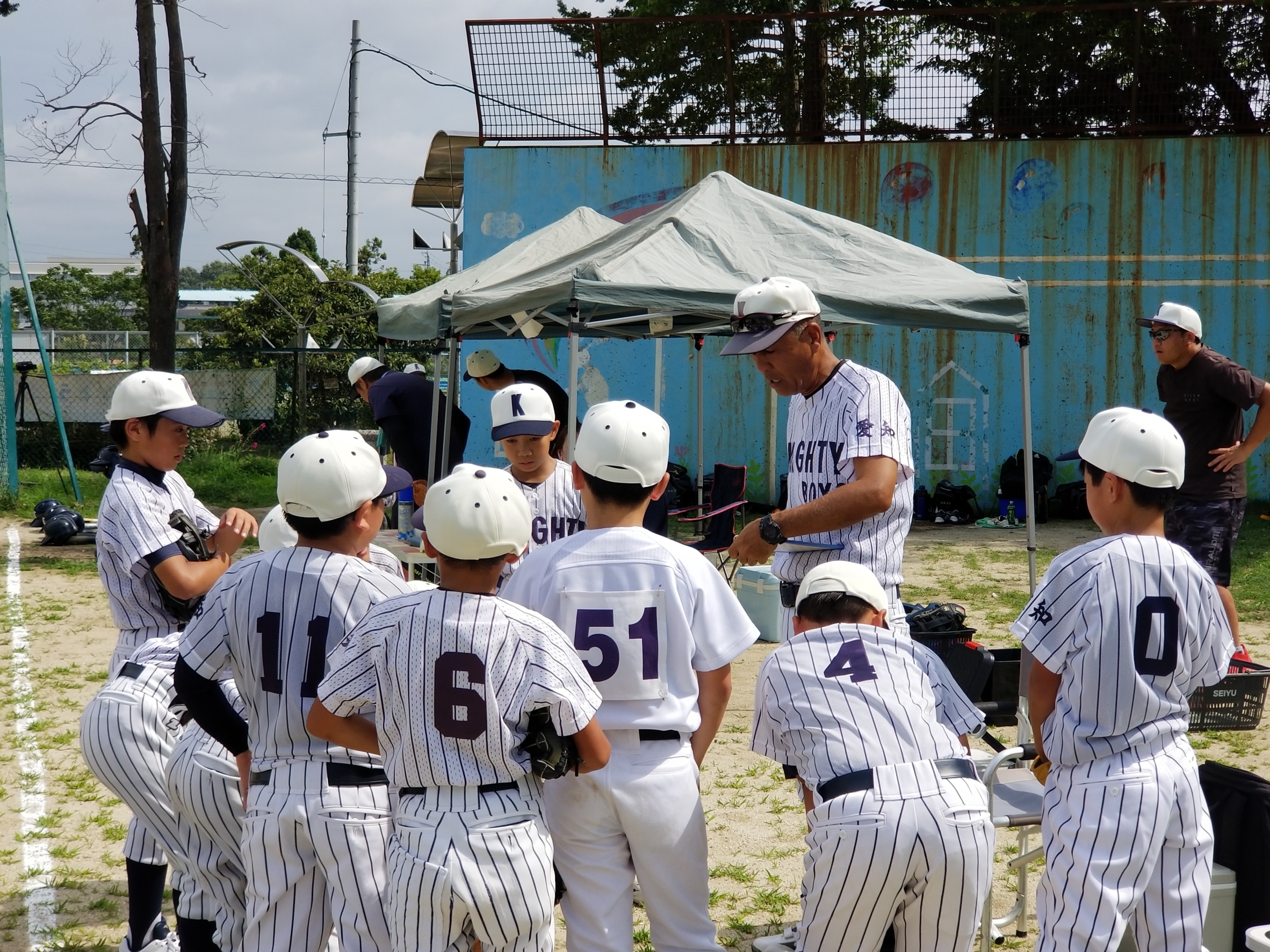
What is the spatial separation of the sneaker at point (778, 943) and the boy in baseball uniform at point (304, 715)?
4.86 ft

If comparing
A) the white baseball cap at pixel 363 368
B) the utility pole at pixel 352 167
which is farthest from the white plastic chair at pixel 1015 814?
the utility pole at pixel 352 167

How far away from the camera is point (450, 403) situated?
26.5 feet

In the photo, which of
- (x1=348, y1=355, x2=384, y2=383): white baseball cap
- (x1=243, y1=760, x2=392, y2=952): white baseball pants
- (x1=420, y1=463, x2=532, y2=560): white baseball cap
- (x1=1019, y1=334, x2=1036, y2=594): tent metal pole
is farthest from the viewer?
(x1=348, y1=355, x2=384, y2=383): white baseball cap

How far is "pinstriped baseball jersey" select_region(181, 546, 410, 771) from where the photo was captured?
8.87 ft

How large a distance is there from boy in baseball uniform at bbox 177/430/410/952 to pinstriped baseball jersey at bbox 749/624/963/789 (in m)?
1.00

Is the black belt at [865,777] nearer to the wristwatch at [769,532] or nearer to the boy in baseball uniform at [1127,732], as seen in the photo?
the boy in baseball uniform at [1127,732]

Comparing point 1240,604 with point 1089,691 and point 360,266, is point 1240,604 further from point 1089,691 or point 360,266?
point 360,266

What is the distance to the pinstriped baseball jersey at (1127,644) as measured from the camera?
2807mm

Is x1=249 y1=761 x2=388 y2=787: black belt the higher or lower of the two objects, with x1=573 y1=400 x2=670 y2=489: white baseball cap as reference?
lower

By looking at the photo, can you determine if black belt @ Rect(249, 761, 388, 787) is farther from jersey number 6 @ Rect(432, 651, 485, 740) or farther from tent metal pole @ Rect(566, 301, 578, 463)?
tent metal pole @ Rect(566, 301, 578, 463)

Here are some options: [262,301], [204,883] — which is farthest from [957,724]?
[262,301]

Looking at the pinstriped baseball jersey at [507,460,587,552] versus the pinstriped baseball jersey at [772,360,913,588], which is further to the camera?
the pinstriped baseball jersey at [507,460,587,552]

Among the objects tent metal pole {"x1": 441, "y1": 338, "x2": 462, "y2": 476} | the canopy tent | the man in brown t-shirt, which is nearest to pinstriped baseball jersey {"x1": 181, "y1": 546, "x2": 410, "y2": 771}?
the canopy tent

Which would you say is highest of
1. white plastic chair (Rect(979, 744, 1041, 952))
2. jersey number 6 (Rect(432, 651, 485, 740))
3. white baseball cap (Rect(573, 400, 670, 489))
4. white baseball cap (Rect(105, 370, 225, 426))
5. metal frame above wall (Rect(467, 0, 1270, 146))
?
metal frame above wall (Rect(467, 0, 1270, 146))
